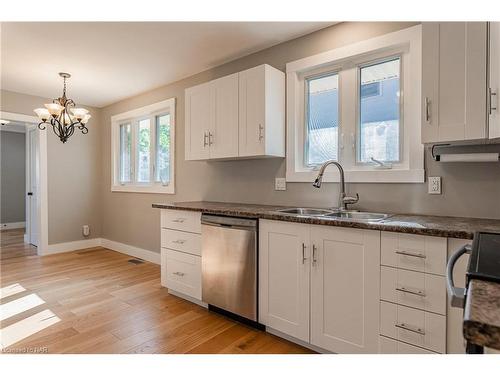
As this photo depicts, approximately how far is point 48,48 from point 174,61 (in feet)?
3.84

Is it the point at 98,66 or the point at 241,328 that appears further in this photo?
the point at 98,66

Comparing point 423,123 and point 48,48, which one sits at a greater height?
point 48,48

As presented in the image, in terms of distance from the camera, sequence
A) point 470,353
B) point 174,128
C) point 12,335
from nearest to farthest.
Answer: point 470,353, point 12,335, point 174,128

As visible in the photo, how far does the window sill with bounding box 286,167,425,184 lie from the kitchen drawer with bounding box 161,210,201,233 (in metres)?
0.91

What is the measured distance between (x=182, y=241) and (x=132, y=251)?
2.15 m

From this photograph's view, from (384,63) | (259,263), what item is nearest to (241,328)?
(259,263)

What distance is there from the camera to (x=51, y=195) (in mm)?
4723

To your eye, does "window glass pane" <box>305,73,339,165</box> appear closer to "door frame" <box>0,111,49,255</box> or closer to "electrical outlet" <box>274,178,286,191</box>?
"electrical outlet" <box>274,178,286,191</box>

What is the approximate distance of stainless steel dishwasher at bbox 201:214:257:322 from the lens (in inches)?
89.1

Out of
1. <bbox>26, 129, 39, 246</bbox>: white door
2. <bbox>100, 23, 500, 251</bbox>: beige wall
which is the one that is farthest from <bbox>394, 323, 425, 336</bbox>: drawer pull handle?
<bbox>26, 129, 39, 246</bbox>: white door

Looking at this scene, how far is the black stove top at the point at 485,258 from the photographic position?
0.72 m

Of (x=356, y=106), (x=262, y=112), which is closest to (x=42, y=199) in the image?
(x=262, y=112)

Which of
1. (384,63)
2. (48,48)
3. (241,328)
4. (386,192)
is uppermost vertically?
(48,48)

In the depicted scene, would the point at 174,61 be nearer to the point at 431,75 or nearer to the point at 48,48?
the point at 48,48
